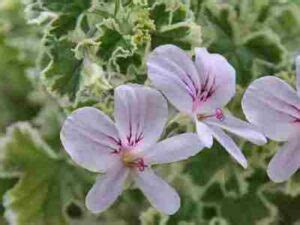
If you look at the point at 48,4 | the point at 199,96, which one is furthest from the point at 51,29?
the point at 199,96

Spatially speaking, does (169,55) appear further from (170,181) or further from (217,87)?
(170,181)

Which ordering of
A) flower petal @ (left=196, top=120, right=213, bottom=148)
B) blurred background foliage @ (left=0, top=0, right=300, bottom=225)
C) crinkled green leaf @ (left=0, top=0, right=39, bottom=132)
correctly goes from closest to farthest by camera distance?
flower petal @ (left=196, top=120, right=213, bottom=148) < blurred background foliage @ (left=0, top=0, right=300, bottom=225) < crinkled green leaf @ (left=0, top=0, right=39, bottom=132)

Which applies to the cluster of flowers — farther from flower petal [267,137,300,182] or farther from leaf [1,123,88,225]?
leaf [1,123,88,225]

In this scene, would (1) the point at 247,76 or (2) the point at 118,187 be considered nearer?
(2) the point at 118,187

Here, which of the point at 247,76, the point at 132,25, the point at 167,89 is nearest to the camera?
the point at 167,89

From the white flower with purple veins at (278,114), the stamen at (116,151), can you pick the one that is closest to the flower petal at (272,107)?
the white flower with purple veins at (278,114)

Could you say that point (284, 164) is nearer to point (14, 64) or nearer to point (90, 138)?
point (90, 138)

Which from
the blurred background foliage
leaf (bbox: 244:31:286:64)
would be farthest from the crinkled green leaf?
leaf (bbox: 244:31:286:64)
